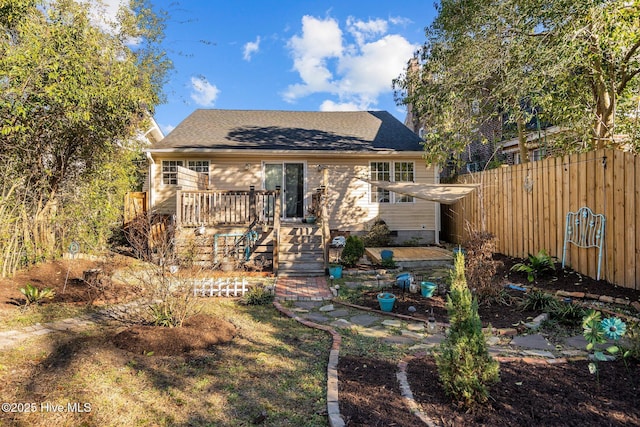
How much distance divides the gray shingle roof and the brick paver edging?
7209 millimetres

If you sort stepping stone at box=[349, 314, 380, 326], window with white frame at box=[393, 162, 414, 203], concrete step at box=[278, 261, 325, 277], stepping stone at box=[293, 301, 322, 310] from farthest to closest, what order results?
window with white frame at box=[393, 162, 414, 203] → concrete step at box=[278, 261, 325, 277] → stepping stone at box=[293, 301, 322, 310] → stepping stone at box=[349, 314, 380, 326]

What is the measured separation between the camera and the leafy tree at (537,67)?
6.18 meters

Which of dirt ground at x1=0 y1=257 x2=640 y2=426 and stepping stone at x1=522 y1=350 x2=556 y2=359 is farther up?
dirt ground at x1=0 y1=257 x2=640 y2=426

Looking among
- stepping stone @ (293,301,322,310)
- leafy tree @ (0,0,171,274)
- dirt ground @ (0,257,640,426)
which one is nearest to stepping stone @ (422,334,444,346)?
dirt ground @ (0,257,640,426)

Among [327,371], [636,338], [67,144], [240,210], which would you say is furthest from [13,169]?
[636,338]

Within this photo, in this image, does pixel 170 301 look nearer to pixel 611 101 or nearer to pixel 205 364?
pixel 205 364

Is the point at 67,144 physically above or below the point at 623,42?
below

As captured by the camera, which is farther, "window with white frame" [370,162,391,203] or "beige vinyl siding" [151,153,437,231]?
"window with white frame" [370,162,391,203]

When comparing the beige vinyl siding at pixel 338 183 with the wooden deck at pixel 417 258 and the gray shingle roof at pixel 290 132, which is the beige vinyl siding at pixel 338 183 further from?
the wooden deck at pixel 417 258

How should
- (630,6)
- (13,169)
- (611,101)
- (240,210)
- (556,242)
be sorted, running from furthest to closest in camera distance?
(240,210) → (611,101) → (556,242) → (13,169) → (630,6)

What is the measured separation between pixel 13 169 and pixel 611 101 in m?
11.9

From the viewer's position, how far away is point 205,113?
43.9 feet

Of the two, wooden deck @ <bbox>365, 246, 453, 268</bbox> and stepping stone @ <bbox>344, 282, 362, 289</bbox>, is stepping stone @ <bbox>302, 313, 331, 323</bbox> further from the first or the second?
wooden deck @ <bbox>365, 246, 453, 268</bbox>

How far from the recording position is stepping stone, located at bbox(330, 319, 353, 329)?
4.55 metres
